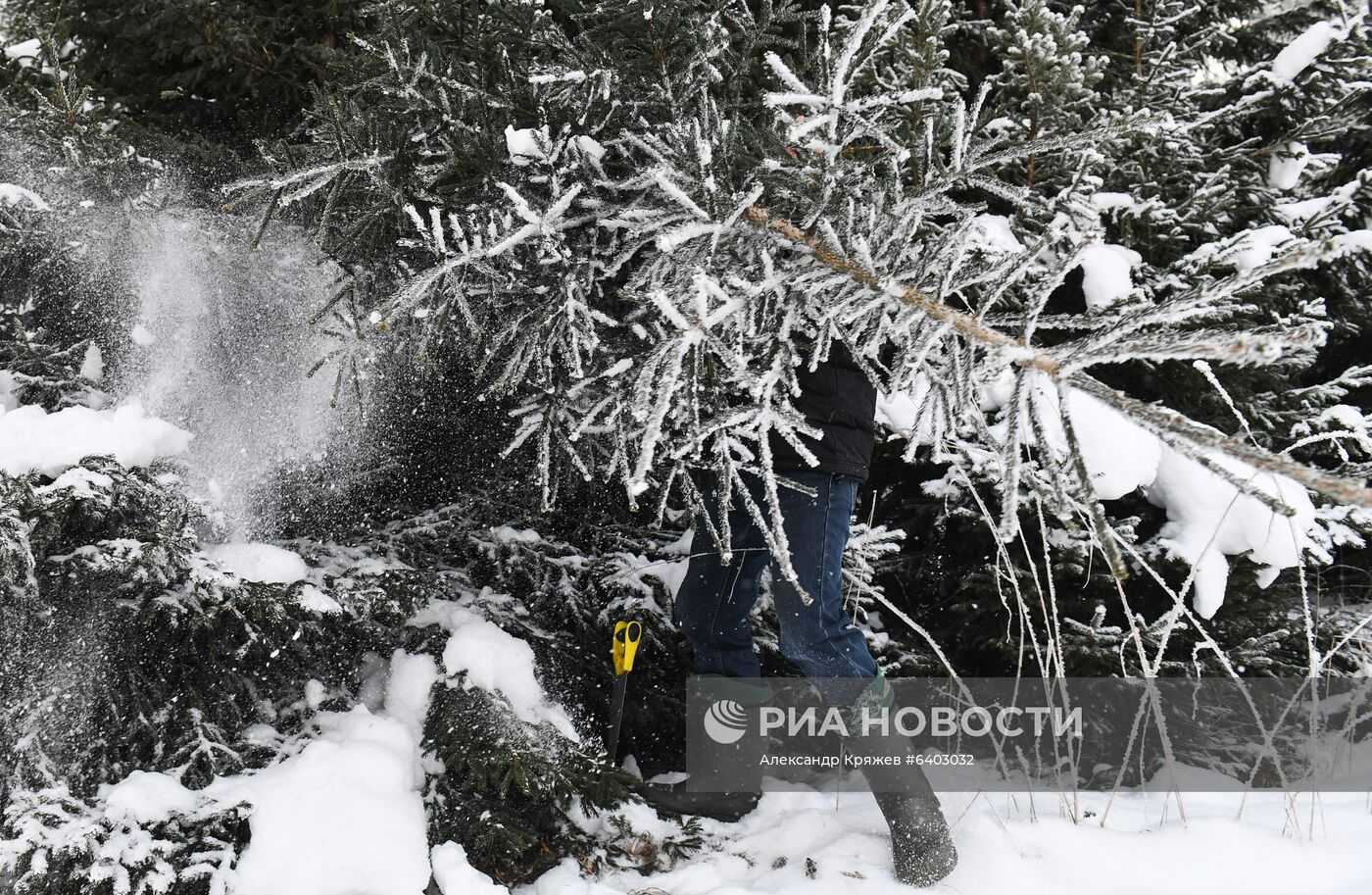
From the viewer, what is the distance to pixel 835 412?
2486 mm

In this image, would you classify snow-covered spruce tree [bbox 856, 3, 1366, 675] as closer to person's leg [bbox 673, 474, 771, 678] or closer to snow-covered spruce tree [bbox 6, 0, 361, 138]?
person's leg [bbox 673, 474, 771, 678]

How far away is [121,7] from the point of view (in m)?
4.00

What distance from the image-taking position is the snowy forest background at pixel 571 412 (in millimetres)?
2096

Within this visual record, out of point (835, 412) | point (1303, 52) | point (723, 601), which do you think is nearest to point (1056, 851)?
point (723, 601)

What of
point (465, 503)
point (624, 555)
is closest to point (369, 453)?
point (465, 503)

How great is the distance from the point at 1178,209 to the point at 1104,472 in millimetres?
1396

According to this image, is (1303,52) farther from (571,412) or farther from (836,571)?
(571,412)

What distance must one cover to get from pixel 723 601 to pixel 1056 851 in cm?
122

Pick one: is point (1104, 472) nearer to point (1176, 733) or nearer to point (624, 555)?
point (1176, 733)

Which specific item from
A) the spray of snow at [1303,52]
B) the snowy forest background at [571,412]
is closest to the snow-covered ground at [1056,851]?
the snowy forest background at [571,412]

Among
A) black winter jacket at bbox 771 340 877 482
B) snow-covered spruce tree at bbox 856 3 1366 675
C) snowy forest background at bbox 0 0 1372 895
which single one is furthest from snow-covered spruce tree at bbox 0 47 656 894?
snow-covered spruce tree at bbox 856 3 1366 675

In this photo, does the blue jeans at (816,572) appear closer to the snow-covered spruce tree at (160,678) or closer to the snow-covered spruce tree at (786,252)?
the snow-covered spruce tree at (786,252)

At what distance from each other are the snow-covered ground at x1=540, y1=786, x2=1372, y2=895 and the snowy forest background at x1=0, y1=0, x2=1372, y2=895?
2 centimetres

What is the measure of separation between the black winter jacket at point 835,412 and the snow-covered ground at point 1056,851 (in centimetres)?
113
